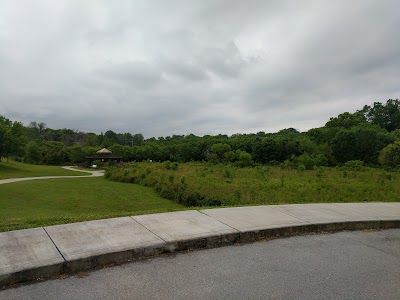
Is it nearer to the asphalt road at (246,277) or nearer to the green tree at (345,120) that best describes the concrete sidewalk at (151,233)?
the asphalt road at (246,277)

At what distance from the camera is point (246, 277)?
331 centimetres

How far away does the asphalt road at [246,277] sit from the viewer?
2.96 metres

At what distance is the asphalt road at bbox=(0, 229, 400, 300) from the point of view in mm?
A: 2957

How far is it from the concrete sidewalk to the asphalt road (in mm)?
164

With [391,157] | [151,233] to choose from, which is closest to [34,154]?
[391,157]

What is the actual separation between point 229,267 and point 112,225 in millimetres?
1984

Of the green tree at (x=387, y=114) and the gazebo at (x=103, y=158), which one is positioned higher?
the green tree at (x=387, y=114)

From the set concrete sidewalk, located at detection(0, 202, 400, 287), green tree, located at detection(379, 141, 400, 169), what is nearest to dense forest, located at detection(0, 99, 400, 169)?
green tree, located at detection(379, 141, 400, 169)

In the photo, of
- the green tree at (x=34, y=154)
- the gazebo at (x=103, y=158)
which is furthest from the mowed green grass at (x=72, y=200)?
the green tree at (x=34, y=154)

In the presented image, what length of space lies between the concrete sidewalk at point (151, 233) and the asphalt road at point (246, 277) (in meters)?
0.16

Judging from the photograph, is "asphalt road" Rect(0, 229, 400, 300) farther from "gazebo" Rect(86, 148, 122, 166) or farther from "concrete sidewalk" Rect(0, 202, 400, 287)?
"gazebo" Rect(86, 148, 122, 166)

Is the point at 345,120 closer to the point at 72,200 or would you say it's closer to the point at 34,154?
the point at 34,154

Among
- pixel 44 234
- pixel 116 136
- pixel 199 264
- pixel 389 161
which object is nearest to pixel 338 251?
pixel 199 264

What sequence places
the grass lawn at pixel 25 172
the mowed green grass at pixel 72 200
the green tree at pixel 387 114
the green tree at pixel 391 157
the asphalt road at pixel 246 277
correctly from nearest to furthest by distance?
the asphalt road at pixel 246 277 → the mowed green grass at pixel 72 200 → the grass lawn at pixel 25 172 → the green tree at pixel 391 157 → the green tree at pixel 387 114
